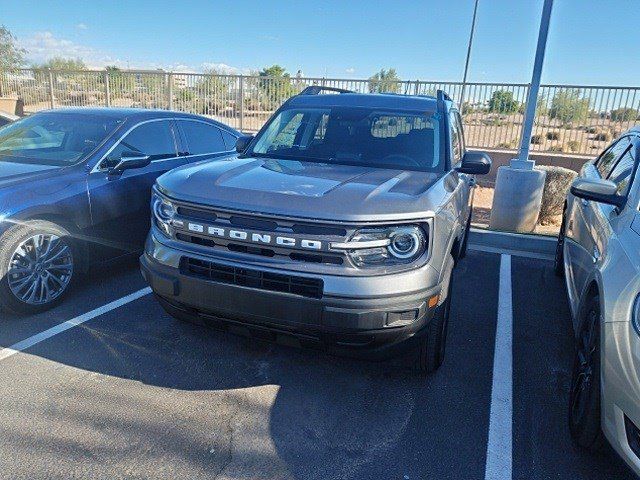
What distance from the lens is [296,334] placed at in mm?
2762

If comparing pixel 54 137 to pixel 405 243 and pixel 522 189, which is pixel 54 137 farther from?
pixel 522 189

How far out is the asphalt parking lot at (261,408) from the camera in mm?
2467

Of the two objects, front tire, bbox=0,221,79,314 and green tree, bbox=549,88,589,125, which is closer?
front tire, bbox=0,221,79,314

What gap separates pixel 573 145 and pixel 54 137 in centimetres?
1127

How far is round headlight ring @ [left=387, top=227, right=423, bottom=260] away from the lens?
269 centimetres

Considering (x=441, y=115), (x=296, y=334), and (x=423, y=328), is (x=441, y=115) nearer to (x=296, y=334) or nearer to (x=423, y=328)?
(x=423, y=328)

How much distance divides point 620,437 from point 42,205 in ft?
13.3

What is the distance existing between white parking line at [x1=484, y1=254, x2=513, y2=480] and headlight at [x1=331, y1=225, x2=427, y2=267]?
1.11m

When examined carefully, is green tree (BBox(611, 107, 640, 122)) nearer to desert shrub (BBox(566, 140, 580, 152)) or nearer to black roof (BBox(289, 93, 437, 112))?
desert shrub (BBox(566, 140, 580, 152))

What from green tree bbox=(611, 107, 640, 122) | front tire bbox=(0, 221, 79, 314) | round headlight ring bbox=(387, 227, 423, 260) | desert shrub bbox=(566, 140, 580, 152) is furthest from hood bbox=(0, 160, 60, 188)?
green tree bbox=(611, 107, 640, 122)

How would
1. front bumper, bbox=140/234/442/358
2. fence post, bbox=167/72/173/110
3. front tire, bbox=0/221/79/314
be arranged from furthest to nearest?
1. fence post, bbox=167/72/173/110
2. front tire, bbox=0/221/79/314
3. front bumper, bbox=140/234/442/358

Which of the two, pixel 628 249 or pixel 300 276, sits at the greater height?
pixel 628 249

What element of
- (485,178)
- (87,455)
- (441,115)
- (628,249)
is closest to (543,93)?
(485,178)

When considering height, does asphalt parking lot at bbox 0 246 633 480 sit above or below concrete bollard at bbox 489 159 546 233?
below
